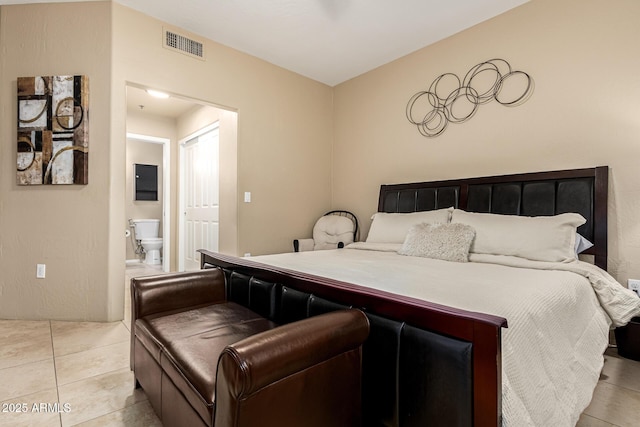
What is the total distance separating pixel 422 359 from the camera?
106 cm

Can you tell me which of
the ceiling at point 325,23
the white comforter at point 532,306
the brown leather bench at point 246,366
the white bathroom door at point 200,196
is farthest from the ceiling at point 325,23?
the brown leather bench at point 246,366

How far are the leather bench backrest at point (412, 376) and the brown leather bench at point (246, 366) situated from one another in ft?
0.25

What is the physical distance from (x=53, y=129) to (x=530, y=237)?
3.86 metres

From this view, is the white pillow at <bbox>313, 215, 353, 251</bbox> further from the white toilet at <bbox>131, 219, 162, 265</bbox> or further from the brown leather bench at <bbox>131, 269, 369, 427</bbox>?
the white toilet at <bbox>131, 219, 162, 265</bbox>

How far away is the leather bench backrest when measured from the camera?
38.2 inches

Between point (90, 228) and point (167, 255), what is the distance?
95.2 inches

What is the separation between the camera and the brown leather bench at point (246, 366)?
0.87m

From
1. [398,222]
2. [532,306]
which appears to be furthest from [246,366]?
[398,222]

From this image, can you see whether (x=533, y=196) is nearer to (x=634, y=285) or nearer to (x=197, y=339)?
(x=634, y=285)

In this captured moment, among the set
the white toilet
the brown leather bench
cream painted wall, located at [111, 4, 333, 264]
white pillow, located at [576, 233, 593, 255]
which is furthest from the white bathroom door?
white pillow, located at [576, 233, 593, 255]

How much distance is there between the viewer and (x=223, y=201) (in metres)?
3.94

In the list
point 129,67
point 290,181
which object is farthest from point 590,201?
point 129,67

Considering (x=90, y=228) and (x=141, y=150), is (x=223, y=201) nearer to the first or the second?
(x=90, y=228)

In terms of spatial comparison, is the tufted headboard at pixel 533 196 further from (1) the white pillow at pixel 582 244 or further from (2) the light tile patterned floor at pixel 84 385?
(2) the light tile patterned floor at pixel 84 385
